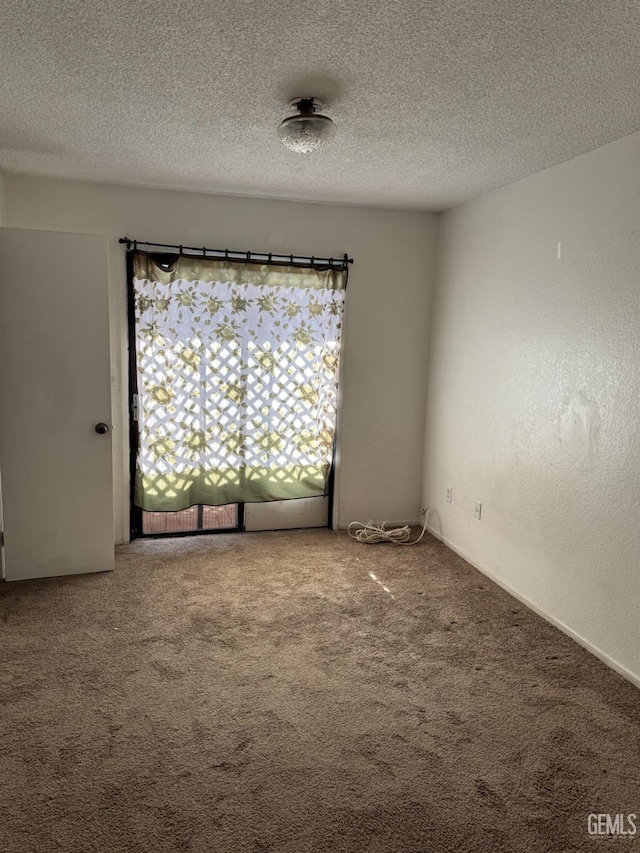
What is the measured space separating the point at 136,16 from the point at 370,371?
9.22 feet

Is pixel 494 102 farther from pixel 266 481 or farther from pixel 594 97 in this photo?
pixel 266 481

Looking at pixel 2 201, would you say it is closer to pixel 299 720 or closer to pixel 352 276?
pixel 352 276

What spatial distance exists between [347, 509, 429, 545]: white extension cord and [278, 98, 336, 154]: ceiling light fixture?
8.64 feet

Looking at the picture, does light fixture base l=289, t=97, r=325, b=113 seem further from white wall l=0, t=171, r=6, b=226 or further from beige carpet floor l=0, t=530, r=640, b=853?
beige carpet floor l=0, t=530, r=640, b=853

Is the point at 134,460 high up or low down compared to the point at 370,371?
down

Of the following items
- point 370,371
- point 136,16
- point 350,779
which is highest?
point 136,16

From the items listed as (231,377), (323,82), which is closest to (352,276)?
(231,377)

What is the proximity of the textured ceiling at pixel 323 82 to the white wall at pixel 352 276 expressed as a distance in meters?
0.38

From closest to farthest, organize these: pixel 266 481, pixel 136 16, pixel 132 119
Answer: pixel 136 16 → pixel 132 119 → pixel 266 481

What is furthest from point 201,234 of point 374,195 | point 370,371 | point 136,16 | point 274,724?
point 274,724

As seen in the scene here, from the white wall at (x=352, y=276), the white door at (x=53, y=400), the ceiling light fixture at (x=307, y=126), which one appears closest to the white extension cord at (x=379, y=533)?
the white wall at (x=352, y=276)

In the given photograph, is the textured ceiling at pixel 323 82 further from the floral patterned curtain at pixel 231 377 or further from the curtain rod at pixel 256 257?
the floral patterned curtain at pixel 231 377

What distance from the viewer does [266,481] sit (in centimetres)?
408

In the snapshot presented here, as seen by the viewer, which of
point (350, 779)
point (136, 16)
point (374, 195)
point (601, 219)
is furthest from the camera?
point (374, 195)
